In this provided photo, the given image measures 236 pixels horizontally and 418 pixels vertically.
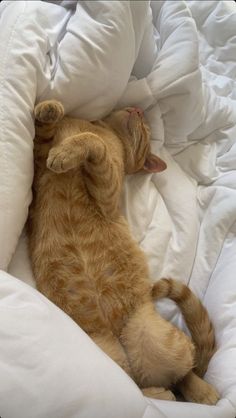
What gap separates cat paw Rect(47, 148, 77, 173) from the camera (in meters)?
1.22

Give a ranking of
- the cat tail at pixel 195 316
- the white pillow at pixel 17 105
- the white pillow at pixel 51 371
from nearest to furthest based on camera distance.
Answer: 1. the white pillow at pixel 51 371
2. the white pillow at pixel 17 105
3. the cat tail at pixel 195 316

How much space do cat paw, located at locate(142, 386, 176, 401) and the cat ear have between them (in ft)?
2.40

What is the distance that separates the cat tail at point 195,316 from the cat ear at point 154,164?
413mm

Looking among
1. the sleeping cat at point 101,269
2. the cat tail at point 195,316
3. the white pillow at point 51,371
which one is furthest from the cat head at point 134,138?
the white pillow at point 51,371

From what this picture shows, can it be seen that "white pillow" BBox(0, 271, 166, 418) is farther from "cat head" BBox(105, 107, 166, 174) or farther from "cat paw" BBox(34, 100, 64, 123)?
"cat head" BBox(105, 107, 166, 174)

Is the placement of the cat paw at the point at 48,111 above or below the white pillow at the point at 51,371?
above

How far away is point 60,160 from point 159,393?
0.72 metres

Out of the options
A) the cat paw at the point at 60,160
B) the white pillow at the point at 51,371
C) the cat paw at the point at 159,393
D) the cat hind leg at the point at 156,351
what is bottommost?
the cat paw at the point at 159,393

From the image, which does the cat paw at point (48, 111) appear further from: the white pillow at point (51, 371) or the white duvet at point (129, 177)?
the white pillow at point (51, 371)

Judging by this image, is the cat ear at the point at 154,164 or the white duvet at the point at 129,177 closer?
the white duvet at the point at 129,177

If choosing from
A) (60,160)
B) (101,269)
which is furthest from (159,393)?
(60,160)

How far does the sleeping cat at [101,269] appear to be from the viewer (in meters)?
1.26

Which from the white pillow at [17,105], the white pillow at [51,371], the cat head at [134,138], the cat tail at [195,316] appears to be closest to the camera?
the white pillow at [51,371]

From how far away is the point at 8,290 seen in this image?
1074 mm
